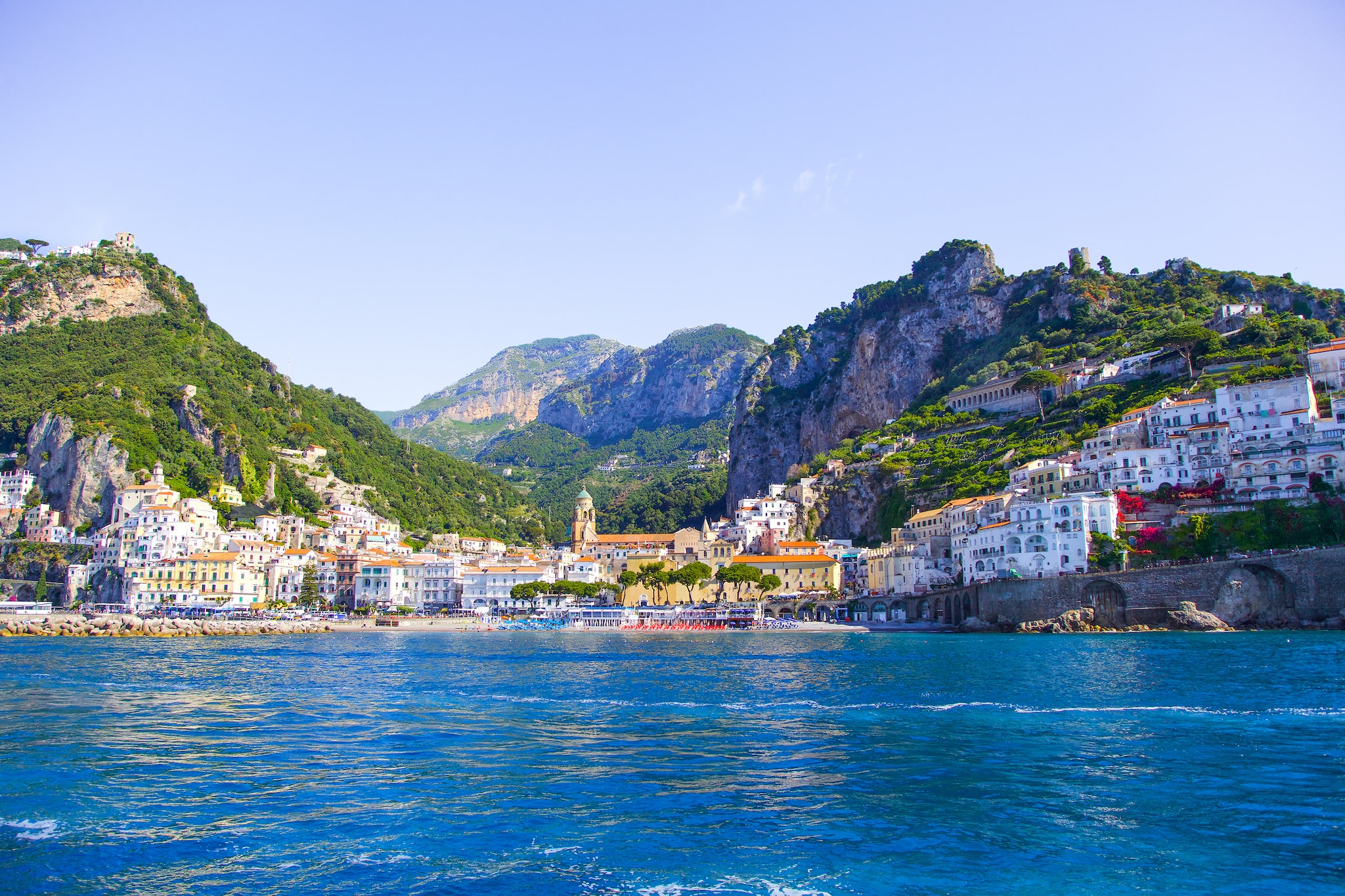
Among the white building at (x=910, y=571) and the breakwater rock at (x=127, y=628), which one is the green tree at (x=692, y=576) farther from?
the breakwater rock at (x=127, y=628)

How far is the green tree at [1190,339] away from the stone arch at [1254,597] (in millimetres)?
33979

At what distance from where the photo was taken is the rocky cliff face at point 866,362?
129 metres

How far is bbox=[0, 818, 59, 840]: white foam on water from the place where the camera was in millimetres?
12820

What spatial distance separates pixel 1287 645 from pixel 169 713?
43150 mm

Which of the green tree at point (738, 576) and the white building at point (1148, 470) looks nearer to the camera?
the white building at point (1148, 470)

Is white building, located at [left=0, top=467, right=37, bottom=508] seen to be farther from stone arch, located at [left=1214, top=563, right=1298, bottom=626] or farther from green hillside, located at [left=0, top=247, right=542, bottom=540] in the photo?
stone arch, located at [left=1214, top=563, right=1298, bottom=626]

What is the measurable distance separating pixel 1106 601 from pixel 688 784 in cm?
4796

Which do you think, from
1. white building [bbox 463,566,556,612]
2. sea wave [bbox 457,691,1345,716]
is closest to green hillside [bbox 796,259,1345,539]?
white building [bbox 463,566,556,612]

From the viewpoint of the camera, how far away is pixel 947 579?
249ft

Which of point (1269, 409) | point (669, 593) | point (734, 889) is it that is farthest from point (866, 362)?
point (734, 889)

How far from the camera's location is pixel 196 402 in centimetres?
10606

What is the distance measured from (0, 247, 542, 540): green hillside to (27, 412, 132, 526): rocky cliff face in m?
1.42

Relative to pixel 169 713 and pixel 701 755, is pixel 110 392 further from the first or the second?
pixel 701 755

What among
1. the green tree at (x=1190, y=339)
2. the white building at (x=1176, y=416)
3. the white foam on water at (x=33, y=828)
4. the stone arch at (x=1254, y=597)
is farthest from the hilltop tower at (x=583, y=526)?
the white foam on water at (x=33, y=828)
